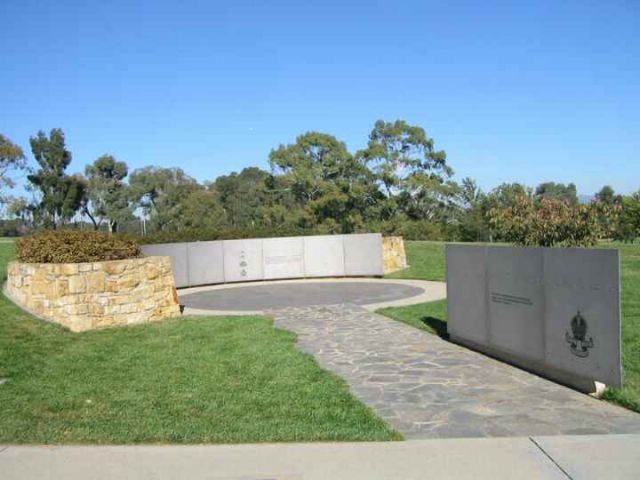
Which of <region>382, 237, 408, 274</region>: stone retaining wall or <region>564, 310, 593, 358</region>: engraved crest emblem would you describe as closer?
<region>564, 310, 593, 358</region>: engraved crest emblem

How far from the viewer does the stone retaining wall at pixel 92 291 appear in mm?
10734

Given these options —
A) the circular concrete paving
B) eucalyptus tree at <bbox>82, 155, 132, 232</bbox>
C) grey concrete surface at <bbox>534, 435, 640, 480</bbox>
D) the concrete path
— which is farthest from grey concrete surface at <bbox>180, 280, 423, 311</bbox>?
eucalyptus tree at <bbox>82, 155, 132, 232</bbox>

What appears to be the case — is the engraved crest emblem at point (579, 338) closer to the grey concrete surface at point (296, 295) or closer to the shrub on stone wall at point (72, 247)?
the grey concrete surface at point (296, 295)

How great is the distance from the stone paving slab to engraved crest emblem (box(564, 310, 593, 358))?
46 centimetres

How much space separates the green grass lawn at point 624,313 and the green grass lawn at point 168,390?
8.22 ft

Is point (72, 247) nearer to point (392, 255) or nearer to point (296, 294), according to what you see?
point (296, 294)

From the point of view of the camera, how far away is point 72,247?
11.2 metres

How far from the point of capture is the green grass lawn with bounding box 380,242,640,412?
6.22 meters

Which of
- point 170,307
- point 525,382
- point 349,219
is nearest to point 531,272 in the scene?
point 525,382

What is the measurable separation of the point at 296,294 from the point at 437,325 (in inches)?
245

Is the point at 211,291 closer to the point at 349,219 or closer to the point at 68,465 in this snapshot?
the point at 68,465

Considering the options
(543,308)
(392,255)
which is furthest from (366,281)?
(543,308)

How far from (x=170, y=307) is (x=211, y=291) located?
574cm

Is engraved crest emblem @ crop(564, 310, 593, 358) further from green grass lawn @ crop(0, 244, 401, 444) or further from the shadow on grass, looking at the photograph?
the shadow on grass
